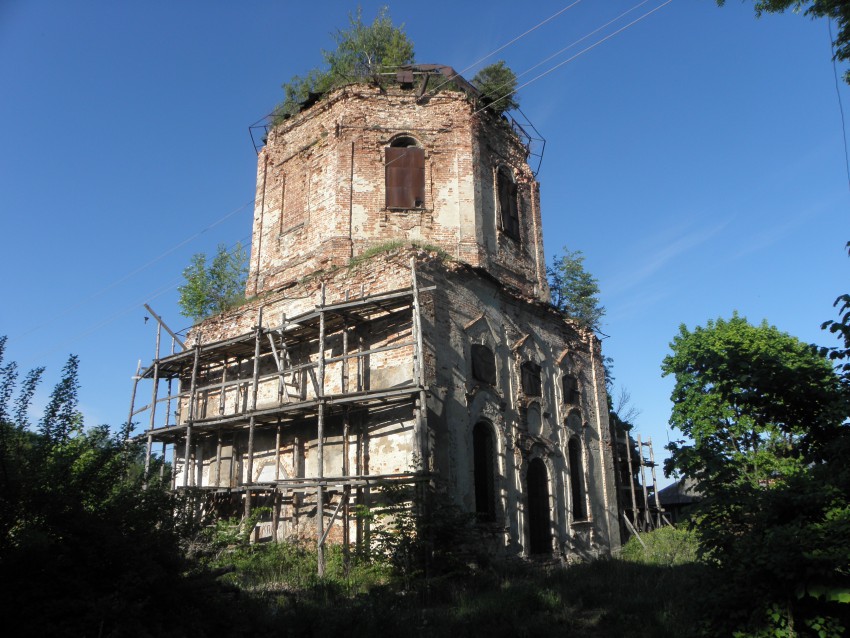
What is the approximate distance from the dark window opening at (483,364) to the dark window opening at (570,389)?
3.46 meters

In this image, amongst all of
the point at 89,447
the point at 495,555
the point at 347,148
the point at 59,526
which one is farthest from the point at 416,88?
the point at 59,526

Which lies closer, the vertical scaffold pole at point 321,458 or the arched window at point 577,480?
the vertical scaffold pole at point 321,458

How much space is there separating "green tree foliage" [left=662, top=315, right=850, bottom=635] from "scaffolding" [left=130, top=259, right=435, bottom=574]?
5750mm

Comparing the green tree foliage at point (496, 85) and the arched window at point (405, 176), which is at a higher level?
the green tree foliage at point (496, 85)

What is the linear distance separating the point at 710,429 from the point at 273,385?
14.8 metres

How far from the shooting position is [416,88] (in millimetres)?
17344

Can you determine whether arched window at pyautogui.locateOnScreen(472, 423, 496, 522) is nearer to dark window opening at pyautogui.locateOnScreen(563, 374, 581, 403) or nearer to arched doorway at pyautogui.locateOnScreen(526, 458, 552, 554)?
arched doorway at pyautogui.locateOnScreen(526, 458, 552, 554)

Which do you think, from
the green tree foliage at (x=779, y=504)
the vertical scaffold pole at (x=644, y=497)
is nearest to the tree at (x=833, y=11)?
the green tree foliage at (x=779, y=504)

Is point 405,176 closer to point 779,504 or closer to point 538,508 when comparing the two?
point 538,508

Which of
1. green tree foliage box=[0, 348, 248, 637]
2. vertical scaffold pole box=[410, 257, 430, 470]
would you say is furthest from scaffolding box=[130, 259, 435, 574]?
green tree foliage box=[0, 348, 248, 637]

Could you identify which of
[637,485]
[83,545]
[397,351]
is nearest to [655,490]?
[637,485]

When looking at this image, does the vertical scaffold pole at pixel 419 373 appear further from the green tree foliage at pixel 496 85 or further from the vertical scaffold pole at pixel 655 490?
the vertical scaffold pole at pixel 655 490

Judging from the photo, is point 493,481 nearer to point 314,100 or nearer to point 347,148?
point 347,148

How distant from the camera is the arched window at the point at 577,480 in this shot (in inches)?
668
